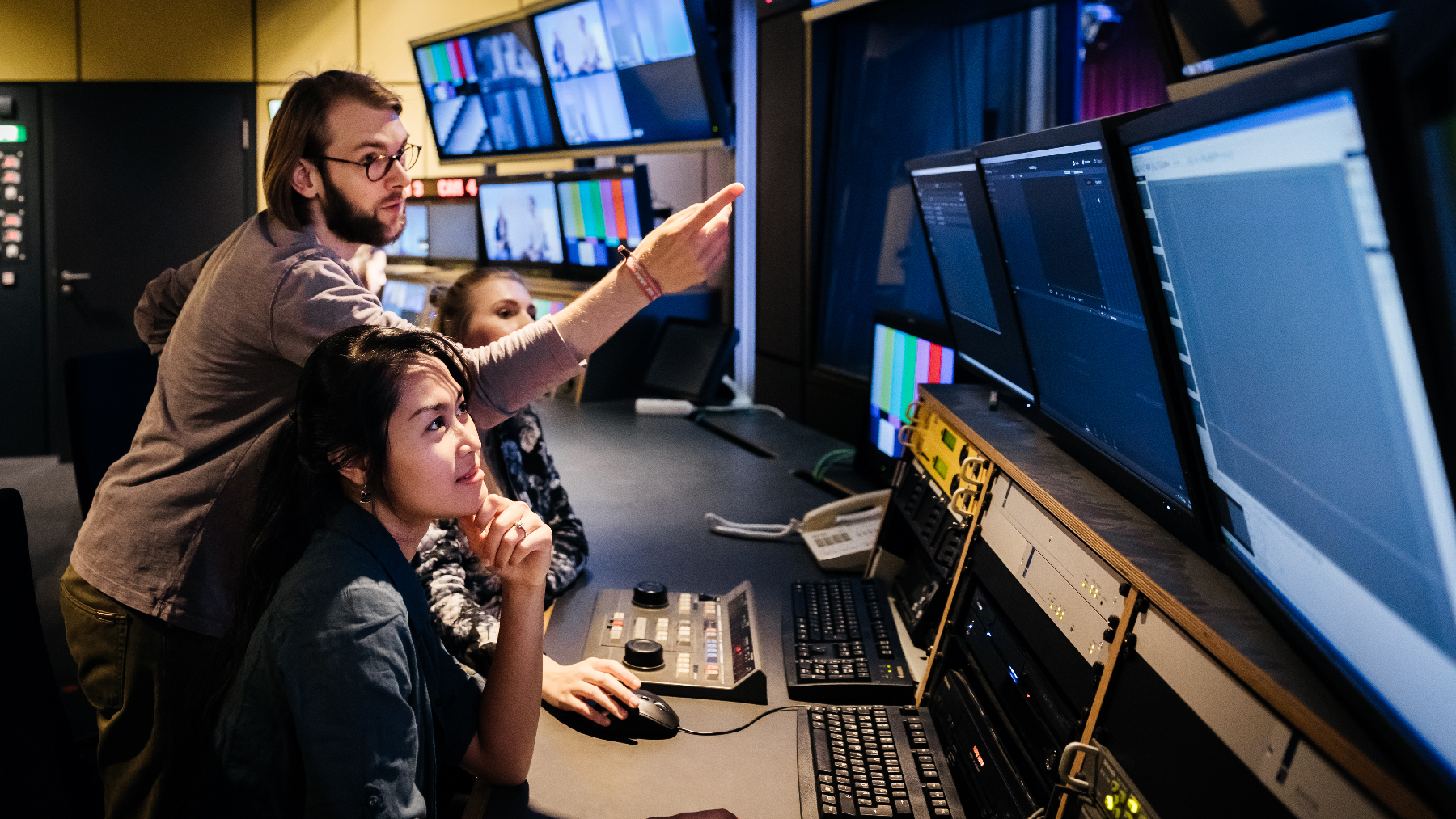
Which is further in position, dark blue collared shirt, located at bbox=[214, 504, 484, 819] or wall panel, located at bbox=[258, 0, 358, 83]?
wall panel, located at bbox=[258, 0, 358, 83]

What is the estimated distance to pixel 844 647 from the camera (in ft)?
4.57

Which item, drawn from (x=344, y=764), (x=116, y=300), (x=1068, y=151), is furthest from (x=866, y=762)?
(x=116, y=300)

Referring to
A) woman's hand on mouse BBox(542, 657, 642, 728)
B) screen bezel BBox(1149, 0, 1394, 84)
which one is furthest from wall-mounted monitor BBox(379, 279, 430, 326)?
screen bezel BBox(1149, 0, 1394, 84)

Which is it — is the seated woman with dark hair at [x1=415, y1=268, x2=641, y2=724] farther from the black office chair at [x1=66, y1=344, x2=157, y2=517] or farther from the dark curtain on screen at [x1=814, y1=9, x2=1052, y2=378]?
the dark curtain on screen at [x1=814, y1=9, x2=1052, y2=378]

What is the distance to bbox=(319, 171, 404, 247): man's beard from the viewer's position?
137cm

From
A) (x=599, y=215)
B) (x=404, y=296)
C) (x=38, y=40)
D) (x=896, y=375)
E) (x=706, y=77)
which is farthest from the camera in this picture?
(x=38, y=40)

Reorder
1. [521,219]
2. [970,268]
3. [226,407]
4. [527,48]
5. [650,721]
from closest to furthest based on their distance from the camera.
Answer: [650,721], [226,407], [970,268], [527,48], [521,219]

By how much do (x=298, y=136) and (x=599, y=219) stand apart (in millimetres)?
2291

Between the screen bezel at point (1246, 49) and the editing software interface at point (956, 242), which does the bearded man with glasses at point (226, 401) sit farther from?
the screen bezel at point (1246, 49)

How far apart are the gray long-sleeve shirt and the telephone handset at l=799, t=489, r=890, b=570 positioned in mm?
727

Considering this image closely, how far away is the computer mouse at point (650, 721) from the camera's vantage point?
1195 mm

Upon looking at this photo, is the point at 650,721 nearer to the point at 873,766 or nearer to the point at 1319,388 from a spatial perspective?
the point at 873,766

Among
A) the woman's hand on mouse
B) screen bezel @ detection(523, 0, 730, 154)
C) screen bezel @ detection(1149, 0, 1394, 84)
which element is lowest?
the woman's hand on mouse

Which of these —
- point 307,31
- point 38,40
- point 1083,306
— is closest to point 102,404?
point 1083,306
